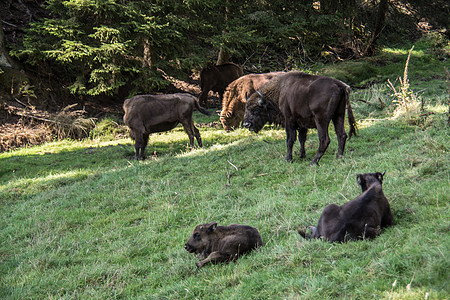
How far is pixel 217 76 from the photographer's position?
2136cm

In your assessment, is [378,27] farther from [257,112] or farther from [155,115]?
[155,115]

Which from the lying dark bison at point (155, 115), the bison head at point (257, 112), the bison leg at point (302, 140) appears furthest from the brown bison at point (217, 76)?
the bison leg at point (302, 140)

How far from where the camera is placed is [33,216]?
9109 mm

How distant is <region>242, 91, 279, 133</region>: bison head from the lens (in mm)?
12078

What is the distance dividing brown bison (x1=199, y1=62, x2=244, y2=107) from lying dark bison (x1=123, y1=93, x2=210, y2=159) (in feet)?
25.5

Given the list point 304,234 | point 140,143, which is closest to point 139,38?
point 140,143

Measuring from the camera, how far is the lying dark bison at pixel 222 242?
5695 millimetres

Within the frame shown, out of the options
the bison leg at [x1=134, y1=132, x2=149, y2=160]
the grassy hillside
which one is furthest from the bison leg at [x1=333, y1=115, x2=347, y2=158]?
the bison leg at [x1=134, y1=132, x2=149, y2=160]

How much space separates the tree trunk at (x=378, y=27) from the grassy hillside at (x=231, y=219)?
574 inches

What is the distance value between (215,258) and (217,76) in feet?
54.1

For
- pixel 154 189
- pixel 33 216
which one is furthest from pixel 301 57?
pixel 33 216

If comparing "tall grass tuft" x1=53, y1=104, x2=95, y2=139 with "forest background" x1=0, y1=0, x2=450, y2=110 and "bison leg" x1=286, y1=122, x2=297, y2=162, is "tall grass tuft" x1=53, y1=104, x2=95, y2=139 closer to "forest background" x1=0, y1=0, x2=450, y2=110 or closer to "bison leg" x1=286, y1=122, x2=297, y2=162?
"forest background" x1=0, y1=0, x2=450, y2=110

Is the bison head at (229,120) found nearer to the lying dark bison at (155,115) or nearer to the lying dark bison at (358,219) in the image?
the lying dark bison at (155,115)

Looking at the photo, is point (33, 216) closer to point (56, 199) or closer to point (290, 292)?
point (56, 199)
